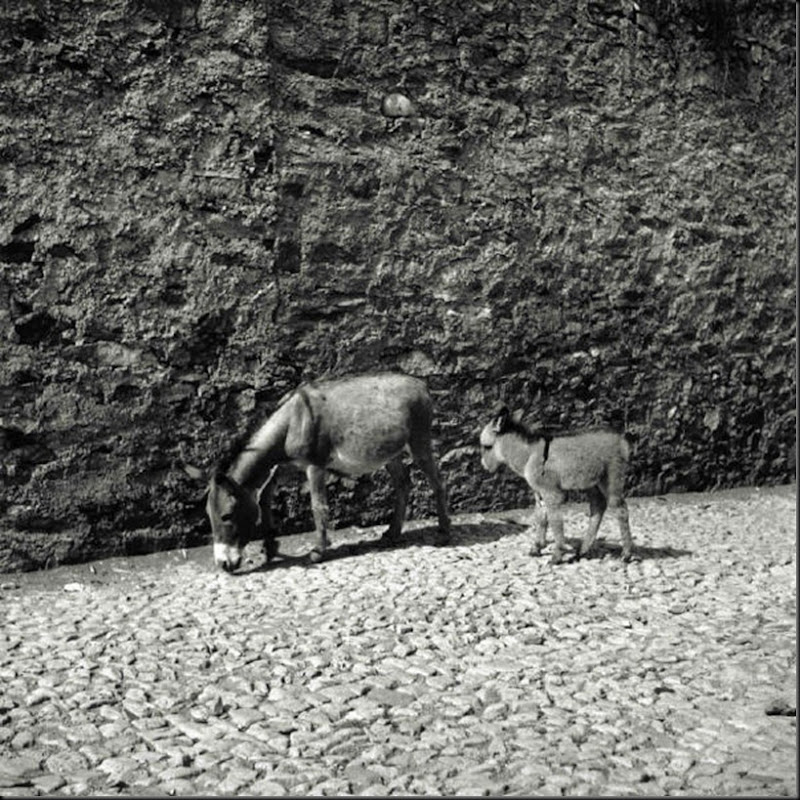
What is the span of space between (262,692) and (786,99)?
8027 mm

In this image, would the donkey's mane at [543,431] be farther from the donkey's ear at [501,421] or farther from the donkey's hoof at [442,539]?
the donkey's hoof at [442,539]

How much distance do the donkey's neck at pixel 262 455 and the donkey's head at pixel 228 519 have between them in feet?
0.46

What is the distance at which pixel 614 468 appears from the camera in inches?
265

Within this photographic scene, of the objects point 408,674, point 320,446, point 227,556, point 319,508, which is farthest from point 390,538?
point 408,674

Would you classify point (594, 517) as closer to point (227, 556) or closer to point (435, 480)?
point (435, 480)

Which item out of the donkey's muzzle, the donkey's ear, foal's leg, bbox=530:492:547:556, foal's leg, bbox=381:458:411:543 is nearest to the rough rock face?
foal's leg, bbox=381:458:411:543

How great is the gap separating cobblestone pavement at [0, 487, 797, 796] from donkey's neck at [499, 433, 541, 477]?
0.58 metres

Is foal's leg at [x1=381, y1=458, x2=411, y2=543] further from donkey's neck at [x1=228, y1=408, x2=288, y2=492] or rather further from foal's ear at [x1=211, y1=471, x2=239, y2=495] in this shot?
foal's ear at [x1=211, y1=471, x2=239, y2=495]

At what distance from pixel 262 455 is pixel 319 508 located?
0.51m

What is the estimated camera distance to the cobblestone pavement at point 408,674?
381 cm

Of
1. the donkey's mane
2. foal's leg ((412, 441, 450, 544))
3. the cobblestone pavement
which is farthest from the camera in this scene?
foal's leg ((412, 441, 450, 544))

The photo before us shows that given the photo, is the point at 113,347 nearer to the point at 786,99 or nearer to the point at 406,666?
the point at 406,666

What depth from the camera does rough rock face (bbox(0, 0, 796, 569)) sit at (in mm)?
6973

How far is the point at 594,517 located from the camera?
22.5 ft
